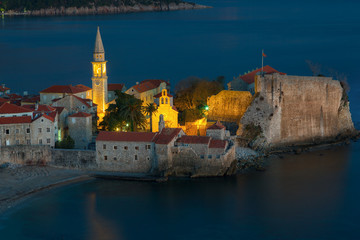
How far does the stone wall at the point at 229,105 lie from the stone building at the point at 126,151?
9.95m

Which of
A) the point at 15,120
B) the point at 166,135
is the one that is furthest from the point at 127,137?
the point at 15,120

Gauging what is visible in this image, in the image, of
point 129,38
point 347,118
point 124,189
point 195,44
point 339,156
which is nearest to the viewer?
point 124,189

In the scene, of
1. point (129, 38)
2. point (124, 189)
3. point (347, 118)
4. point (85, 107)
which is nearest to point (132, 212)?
point (124, 189)

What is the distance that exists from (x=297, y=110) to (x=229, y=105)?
16.0 feet

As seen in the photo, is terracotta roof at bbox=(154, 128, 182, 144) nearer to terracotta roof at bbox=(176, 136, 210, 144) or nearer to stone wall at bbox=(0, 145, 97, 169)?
terracotta roof at bbox=(176, 136, 210, 144)

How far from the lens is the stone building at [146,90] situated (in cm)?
5100

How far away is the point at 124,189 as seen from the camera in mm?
36031

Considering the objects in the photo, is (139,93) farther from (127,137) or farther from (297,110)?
(127,137)

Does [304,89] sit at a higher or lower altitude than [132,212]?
higher

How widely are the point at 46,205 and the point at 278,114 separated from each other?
18279mm

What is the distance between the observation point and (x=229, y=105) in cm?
4638

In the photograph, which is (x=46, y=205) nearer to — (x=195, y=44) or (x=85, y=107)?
(x=85, y=107)

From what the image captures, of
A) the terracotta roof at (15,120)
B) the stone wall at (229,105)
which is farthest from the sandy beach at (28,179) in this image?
the stone wall at (229,105)

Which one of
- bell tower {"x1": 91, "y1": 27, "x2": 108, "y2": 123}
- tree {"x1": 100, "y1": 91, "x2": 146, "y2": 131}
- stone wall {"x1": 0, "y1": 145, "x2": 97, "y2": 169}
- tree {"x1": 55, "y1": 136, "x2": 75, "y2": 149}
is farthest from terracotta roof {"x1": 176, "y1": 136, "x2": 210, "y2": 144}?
bell tower {"x1": 91, "y1": 27, "x2": 108, "y2": 123}
